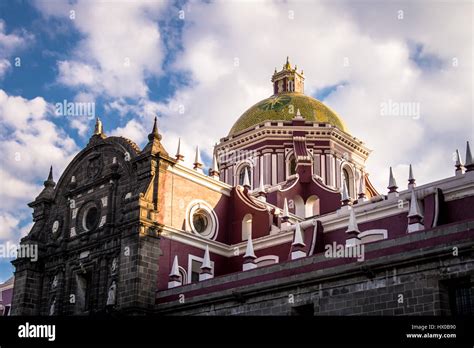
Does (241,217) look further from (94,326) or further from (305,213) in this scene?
(94,326)

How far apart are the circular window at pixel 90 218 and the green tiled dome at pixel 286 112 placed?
1309 cm

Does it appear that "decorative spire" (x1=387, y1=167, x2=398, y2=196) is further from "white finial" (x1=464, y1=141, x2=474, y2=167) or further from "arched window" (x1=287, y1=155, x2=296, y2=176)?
"arched window" (x1=287, y1=155, x2=296, y2=176)

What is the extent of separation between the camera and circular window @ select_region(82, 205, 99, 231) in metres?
33.8

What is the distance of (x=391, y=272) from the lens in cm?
2269

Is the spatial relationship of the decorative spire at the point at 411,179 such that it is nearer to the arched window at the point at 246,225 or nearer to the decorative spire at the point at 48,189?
the arched window at the point at 246,225

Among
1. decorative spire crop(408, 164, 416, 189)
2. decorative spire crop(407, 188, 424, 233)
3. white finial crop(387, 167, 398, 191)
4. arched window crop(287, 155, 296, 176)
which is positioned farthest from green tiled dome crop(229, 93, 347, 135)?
decorative spire crop(407, 188, 424, 233)

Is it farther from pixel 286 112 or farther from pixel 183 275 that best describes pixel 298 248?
pixel 286 112

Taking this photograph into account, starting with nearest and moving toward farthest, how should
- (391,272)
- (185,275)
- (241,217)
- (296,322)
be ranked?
(296,322)
(391,272)
(185,275)
(241,217)

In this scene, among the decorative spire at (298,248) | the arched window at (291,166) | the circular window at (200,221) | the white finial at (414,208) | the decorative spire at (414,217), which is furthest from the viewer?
the arched window at (291,166)

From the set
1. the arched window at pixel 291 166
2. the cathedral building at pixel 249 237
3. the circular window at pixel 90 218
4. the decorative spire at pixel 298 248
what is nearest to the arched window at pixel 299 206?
the cathedral building at pixel 249 237

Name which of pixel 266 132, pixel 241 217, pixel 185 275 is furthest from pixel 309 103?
pixel 185 275

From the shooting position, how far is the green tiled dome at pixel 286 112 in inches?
1759

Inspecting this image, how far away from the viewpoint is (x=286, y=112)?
147 feet

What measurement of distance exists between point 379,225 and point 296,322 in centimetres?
934
